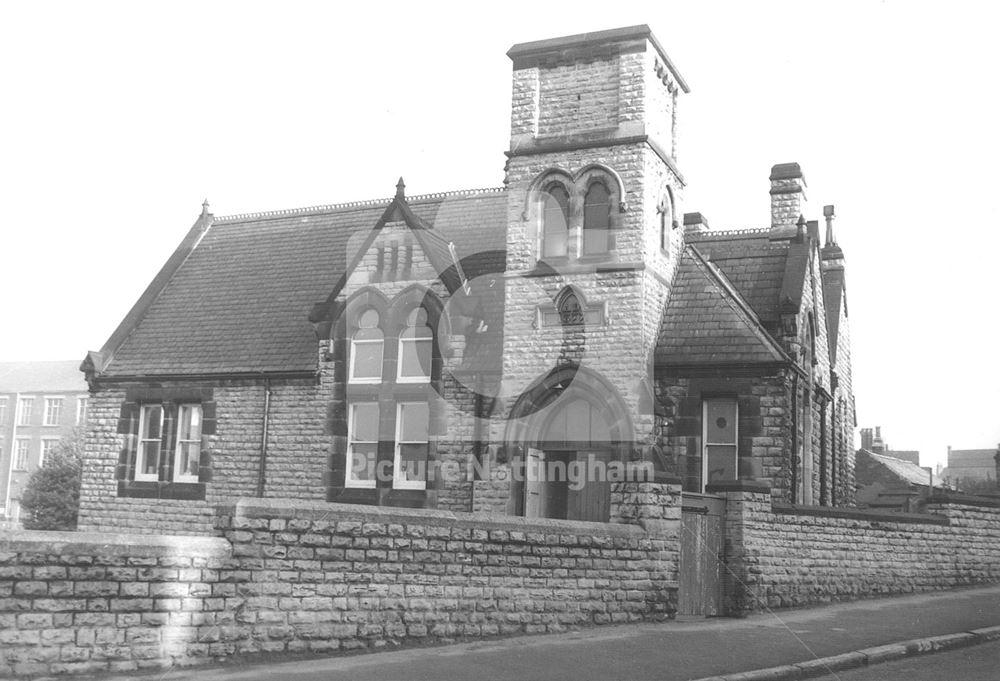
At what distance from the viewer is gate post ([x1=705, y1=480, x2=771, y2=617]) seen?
15406 millimetres

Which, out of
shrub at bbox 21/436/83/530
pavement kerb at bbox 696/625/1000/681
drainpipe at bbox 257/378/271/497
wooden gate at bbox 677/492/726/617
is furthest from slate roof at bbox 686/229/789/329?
shrub at bbox 21/436/83/530

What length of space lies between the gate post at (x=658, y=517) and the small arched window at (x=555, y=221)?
6064 millimetres

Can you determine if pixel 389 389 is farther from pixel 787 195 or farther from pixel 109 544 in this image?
pixel 109 544

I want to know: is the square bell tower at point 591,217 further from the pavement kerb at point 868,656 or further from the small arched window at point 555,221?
the pavement kerb at point 868,656

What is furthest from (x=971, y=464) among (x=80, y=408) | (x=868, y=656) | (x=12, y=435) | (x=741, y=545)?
(x=868, y=656)

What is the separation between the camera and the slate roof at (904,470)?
42000mm

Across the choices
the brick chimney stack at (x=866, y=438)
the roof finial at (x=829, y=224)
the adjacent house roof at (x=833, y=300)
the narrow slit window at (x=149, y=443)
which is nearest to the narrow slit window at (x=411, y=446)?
the narrow slit window at (x=149, y=443)

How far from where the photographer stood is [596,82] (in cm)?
1931

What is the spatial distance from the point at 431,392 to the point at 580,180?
5072mm

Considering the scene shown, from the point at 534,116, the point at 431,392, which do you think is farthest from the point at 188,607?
the point at 534,116

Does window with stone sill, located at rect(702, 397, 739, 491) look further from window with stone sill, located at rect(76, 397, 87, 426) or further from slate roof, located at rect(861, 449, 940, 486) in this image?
window with stone sill, located at rect(76, 397, 87, 426)

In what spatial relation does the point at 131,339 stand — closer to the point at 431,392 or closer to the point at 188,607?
the point at 431,392

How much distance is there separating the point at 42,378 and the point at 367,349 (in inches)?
2292

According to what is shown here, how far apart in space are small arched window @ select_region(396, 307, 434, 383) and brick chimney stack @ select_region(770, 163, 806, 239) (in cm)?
894
